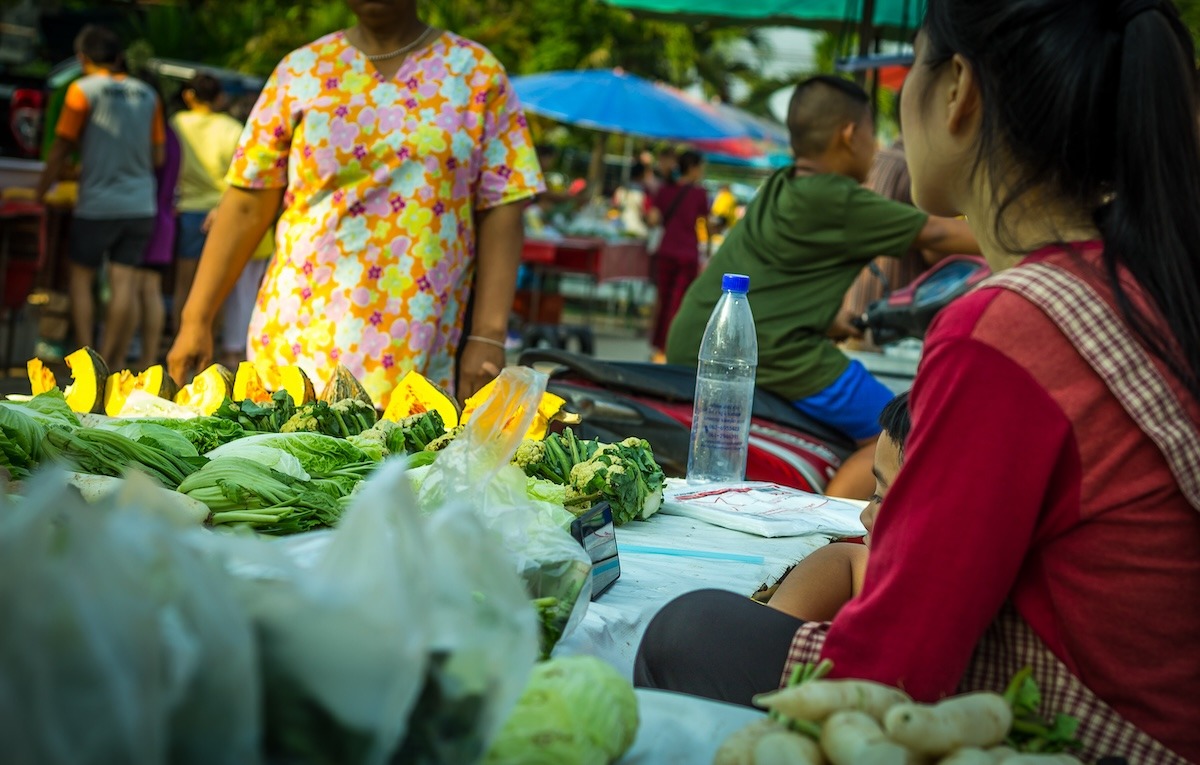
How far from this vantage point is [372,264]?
3.74 metres

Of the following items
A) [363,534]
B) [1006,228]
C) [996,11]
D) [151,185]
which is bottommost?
[151,185]

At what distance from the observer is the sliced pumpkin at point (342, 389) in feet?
10.7

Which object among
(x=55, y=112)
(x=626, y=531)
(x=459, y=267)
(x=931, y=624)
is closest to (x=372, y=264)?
(x=459, y=267)

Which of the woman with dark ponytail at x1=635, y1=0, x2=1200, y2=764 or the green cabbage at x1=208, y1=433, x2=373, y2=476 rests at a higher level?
the woman with dark ponytail at x1=635, y1=0, x2=1200, y2=764

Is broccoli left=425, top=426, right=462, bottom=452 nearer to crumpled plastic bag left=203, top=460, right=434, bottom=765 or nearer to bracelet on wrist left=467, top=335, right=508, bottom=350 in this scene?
bracelet on wrist left=467, top=335, right=508, bottom=350

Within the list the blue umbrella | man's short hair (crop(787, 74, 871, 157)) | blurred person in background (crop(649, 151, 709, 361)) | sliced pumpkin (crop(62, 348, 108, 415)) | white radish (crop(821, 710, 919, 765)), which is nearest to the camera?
white radish (crop(821, 710, 919, 765))

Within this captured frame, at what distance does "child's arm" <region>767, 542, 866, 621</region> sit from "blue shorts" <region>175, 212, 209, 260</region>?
812 cm

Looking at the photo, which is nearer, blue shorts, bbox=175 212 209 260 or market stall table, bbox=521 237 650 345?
blue shorts, bbox=175 212 209 260

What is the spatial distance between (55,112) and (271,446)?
7.57 m

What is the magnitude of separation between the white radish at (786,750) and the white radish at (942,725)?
82 millimetres

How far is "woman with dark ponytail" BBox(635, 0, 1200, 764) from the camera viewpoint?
1427 mm

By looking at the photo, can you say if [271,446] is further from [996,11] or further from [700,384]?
[996,11]

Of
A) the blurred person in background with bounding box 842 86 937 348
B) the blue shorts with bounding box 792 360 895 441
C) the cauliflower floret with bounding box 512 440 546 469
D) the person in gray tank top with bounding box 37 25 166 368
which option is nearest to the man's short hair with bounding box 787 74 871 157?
the blue shorts with bounding box 792 360 895 441

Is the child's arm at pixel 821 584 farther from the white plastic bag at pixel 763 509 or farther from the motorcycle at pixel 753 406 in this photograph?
the motorcycle at pixel 753 406
